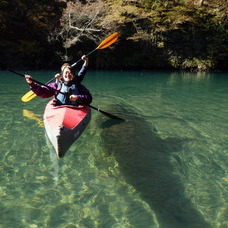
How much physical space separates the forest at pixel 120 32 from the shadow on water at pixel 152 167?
1456 cm

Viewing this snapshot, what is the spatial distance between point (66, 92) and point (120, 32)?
679 inches

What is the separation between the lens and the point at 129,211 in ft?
9.90

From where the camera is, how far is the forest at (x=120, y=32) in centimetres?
1955

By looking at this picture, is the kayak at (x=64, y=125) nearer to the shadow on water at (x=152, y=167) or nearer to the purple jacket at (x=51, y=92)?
the purple jacket at (x=51, y=92)

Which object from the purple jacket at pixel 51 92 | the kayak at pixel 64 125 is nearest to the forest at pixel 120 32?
the purple jacket at pixel 51 92

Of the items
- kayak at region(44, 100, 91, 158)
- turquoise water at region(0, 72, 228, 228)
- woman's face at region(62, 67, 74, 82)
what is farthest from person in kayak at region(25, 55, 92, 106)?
turquoise water at region(0, 72, 228, 228)

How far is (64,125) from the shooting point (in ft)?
13.9

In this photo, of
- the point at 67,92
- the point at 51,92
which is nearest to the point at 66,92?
the point at 67,92

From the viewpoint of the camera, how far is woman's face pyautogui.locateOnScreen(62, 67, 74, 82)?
563 cm

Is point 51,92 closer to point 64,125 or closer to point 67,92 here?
point 67,92

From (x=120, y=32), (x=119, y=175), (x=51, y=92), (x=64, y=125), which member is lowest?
(x=119, y=175)

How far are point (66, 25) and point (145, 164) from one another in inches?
689

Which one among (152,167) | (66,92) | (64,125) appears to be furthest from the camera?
(66,92)

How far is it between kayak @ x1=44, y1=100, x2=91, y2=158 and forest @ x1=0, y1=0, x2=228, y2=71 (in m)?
14.8
